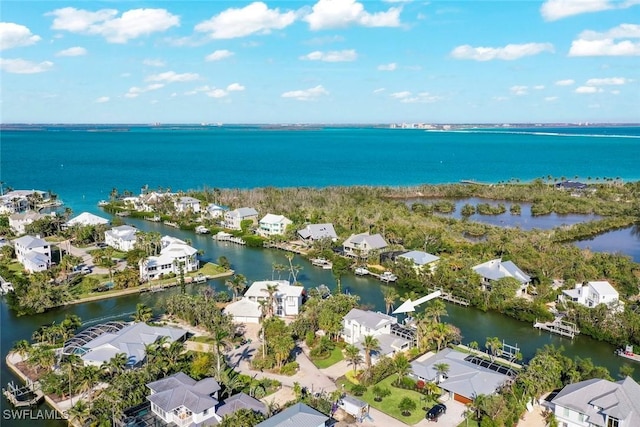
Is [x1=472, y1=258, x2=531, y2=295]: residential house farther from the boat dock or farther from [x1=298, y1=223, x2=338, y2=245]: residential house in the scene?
[x1=298, y1=223, x2=338, y2=245]: residential house

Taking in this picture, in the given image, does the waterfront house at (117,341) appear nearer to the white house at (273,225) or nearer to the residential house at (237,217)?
the white house at (273,225)

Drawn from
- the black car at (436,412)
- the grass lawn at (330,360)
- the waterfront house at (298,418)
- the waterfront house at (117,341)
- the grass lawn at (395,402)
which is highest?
the waterfront house at (298,418)

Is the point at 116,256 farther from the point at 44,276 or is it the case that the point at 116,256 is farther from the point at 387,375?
the point at 387,375

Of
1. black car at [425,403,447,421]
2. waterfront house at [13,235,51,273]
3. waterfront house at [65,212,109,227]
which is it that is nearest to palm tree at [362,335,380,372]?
black car at [425,403,447,421]

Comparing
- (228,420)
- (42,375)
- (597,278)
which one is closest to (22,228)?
(42,375)

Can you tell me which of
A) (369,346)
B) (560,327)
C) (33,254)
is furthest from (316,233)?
(369,346)

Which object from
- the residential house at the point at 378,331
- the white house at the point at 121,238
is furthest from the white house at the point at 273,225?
the residential house at the point at 378,331

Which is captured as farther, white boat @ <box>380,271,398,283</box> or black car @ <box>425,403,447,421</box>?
white boat @ <box>380,271,398,283</box>
